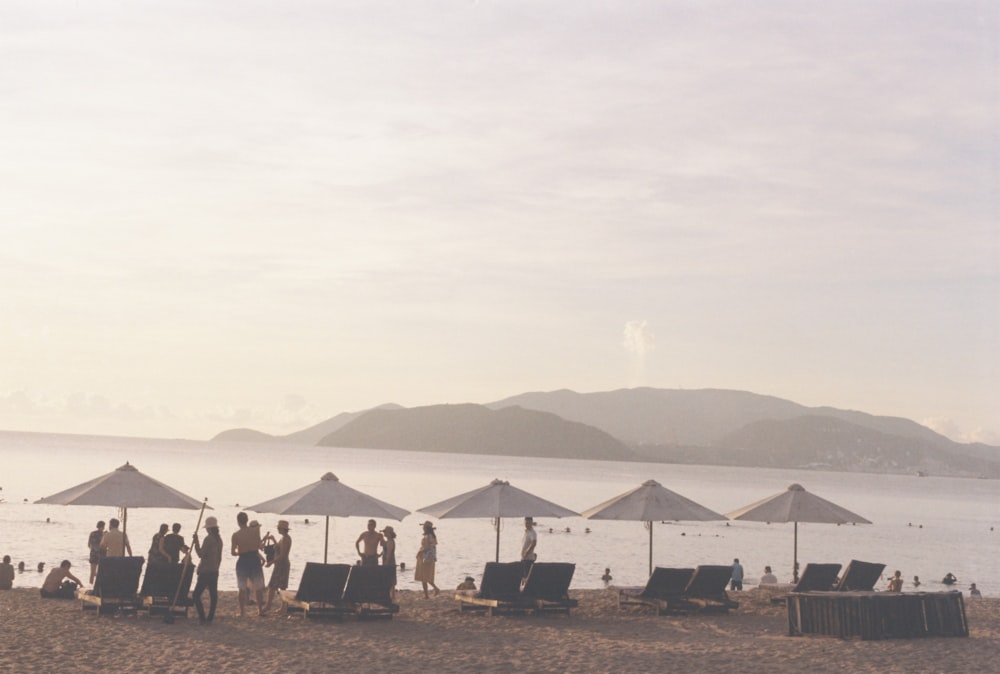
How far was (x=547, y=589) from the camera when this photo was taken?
57.6 ft

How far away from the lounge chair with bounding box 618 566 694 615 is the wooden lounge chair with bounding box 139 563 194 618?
23.1ft

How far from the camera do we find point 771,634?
1603cm

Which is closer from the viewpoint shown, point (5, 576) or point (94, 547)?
point (94, 547)

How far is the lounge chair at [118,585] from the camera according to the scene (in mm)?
15914

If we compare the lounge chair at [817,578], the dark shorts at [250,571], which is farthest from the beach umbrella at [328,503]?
the lounge chair at [817,578]

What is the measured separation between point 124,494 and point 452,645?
20.8ft

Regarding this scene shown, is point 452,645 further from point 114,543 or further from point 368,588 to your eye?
point 114,543

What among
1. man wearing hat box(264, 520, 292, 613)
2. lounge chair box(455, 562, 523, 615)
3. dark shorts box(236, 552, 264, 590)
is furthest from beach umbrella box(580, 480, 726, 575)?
dark shorts box(236, 552, 264, 590)

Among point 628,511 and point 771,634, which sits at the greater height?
point 628,511

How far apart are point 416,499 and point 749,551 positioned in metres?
46.0

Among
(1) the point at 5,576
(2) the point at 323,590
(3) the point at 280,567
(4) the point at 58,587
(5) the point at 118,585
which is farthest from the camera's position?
(1) the point at 5,576

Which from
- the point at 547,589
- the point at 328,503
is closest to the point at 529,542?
the point at 547,589

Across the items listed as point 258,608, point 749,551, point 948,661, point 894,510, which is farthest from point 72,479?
point 948,661

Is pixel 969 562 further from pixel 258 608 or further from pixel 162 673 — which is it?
pixel 162 673
